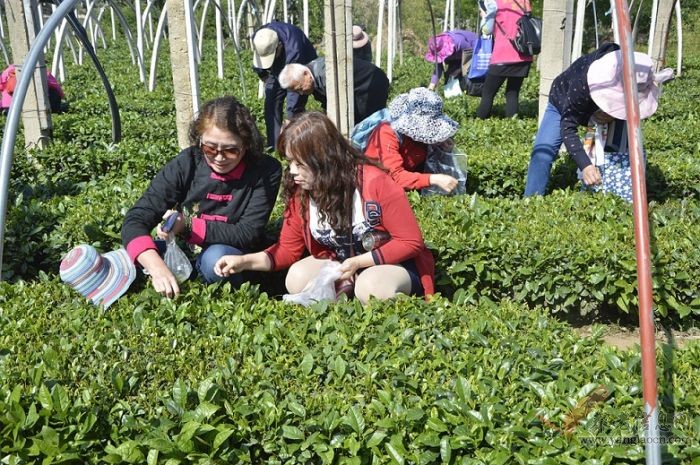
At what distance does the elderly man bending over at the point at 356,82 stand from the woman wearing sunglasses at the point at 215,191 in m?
2.33

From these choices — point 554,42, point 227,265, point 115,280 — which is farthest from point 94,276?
point 554,42

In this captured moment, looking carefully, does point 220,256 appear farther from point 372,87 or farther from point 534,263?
point 372,87

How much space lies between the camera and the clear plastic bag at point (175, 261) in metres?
3.55

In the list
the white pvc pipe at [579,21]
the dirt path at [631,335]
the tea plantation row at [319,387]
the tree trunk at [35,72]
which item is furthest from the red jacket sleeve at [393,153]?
the white pvc pipe at [579,21]

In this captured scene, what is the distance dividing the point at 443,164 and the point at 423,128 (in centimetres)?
50

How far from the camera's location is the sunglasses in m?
3.61

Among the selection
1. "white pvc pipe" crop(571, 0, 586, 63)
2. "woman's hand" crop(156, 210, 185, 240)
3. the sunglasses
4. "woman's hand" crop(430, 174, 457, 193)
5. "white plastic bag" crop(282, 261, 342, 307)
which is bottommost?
"white plastic bag" crop(282, 261, 342, 307)

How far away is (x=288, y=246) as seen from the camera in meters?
3.85

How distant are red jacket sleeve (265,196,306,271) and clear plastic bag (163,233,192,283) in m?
0.43

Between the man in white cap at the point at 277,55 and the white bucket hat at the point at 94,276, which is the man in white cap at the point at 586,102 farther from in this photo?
the white bucket hat at the point at 94,276

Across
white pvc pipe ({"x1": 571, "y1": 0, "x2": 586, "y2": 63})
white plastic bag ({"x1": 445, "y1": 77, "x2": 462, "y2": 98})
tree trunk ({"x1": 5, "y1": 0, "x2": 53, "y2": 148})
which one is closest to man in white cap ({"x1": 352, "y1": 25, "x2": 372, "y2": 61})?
white plastic bag ({"x1": 445, "y1": 77, "x2": 462, "y2": 98})

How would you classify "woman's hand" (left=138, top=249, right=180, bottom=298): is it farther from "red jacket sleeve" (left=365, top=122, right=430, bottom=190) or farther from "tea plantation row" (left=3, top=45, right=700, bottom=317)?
"red jacket sleeve" (left=365, top=122, right=430, bottom=190)

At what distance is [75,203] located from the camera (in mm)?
4719

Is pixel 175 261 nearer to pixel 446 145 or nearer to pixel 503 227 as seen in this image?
pixel 503 227
